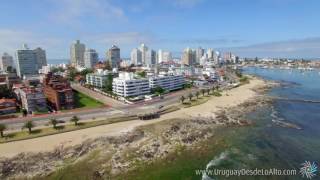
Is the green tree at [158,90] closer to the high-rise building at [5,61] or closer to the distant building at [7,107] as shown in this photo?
the distant building at [7,107]

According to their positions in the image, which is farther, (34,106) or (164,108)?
(164,108)

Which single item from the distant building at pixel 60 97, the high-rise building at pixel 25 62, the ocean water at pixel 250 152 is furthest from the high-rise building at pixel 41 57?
→ the ocean water at pixel 250 152

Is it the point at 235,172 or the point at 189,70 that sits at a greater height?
the point at 189,70

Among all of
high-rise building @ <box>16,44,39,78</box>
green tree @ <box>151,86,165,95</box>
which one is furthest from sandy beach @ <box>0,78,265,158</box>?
high-rise building @ <box>16,44,39,78</box>

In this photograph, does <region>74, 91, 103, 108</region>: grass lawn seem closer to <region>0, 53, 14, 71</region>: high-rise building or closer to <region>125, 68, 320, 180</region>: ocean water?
<region>125, 68, 320, 180</region>: ocean water

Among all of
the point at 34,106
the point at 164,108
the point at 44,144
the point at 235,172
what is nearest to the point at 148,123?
the point at 164,108

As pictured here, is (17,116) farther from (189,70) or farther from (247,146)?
(189,70)
